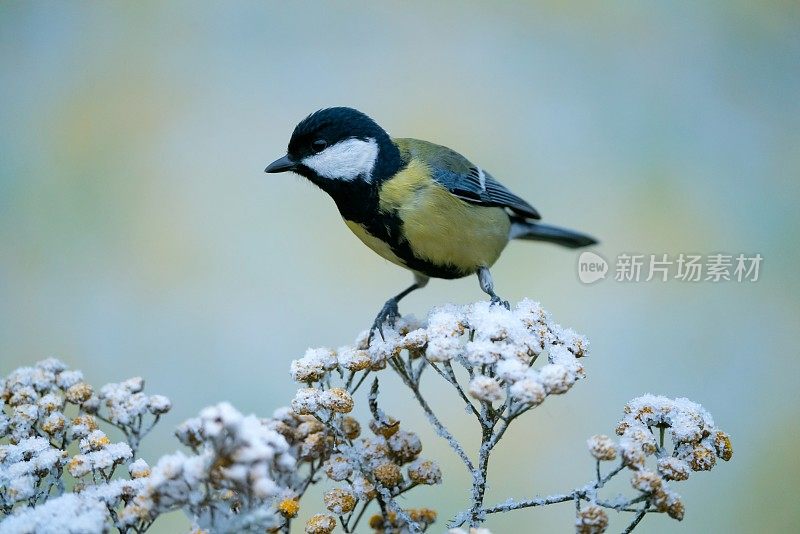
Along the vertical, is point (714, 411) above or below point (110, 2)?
below

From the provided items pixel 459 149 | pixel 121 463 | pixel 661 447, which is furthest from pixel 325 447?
pixel 459 149

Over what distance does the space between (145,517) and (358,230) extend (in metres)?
0.58

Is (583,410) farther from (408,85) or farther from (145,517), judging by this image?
(145,517)

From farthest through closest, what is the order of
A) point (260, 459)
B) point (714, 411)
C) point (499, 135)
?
point (499, 135) < point (714, 411) < point (260, 459)

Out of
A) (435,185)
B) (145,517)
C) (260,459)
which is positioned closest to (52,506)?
(145,517)

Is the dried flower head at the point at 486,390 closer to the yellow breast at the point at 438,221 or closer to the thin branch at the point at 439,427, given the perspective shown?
the thin branch at the point at 439,427

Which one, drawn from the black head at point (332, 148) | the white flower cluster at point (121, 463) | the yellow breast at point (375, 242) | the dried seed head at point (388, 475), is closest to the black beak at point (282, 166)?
the black head at point (332, 148)

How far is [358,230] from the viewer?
1.08 meters

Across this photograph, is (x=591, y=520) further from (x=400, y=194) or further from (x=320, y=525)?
(x=400, y=194)

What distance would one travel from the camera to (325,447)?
2.52 feet

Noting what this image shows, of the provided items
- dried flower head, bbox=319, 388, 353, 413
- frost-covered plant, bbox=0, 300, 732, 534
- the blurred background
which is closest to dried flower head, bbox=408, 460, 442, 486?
frost-covered plant, bbox=0, 300, 732, 534

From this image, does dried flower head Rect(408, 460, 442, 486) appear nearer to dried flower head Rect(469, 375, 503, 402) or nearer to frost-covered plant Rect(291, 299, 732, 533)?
frost-covered plant Rect(291, 299, 732, 533)

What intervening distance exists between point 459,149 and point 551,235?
1.59 feet

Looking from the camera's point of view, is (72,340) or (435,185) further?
(72,340)
